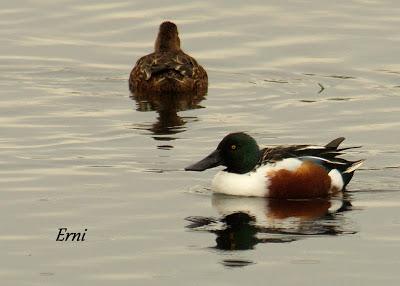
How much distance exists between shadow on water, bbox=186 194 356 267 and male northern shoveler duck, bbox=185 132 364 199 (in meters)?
0.10

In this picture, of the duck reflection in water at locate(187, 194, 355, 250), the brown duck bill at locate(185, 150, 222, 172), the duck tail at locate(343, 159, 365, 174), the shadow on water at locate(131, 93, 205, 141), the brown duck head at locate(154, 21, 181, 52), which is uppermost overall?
the brown duck head at locate(154, 21, 181, 52)

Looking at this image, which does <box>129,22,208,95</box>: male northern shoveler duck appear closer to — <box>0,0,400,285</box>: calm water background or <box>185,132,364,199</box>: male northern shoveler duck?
<box>0,0,400,285</box>: calm water background

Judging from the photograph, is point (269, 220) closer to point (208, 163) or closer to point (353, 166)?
point (208, 163)

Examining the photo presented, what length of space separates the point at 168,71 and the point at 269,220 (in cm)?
813

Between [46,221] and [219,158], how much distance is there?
2.32 meters

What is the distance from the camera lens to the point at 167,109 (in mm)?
20906

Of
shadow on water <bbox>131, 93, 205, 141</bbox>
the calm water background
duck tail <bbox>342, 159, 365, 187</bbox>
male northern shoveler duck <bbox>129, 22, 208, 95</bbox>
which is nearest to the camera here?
the calm water background

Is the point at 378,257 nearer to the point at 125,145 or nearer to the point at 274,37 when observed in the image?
the point at 125,145

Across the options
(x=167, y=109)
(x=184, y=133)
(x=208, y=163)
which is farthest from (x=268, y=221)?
(x=167, y=109)

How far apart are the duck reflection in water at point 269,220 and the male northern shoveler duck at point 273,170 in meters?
0.10

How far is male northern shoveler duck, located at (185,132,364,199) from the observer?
1555 centimetres

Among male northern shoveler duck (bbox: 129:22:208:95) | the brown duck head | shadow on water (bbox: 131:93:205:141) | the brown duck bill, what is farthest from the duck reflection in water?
the brown duck head

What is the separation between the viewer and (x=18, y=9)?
25.8m

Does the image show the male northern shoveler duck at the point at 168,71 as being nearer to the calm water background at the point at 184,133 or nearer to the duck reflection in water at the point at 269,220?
the calm water background at the point at 184,133
